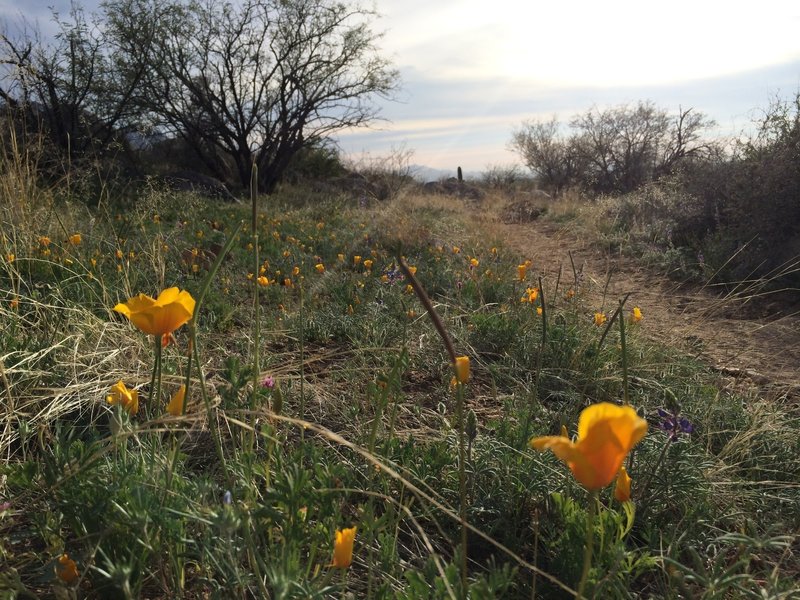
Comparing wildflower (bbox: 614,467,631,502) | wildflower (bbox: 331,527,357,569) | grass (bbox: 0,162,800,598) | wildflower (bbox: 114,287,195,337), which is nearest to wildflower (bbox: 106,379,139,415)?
grass (bbox: 0,162,800,598)

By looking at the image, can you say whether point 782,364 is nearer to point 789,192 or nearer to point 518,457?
point 518,457

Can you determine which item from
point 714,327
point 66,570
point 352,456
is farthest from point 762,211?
point 66,570

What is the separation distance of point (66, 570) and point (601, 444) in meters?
1.08

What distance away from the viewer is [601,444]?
827mm

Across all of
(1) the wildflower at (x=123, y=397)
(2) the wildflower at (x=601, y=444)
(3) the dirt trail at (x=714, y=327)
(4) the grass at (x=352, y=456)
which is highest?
(2) the wildflower at (x=601, y=444)

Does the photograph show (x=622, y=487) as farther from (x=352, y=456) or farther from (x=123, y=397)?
(x=123, y=397)

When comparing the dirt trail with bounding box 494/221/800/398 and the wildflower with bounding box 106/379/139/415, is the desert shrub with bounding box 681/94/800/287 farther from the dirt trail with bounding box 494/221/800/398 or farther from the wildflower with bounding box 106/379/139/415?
the wildflower with bounding box 106/379/139/415

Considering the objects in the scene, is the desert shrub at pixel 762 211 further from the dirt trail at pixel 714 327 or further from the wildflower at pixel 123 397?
the wildflower at pixel 123 397

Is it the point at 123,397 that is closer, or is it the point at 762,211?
the point at 123,397

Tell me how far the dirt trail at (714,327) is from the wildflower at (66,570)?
2.19 metres

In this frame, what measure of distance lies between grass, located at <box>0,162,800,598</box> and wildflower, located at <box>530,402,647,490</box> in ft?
0.94

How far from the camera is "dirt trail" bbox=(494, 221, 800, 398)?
3.38 meters

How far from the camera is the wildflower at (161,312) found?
115 centimetres

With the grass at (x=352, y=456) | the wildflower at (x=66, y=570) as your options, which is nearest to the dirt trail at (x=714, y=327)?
the grass at (x=352, y=456)
